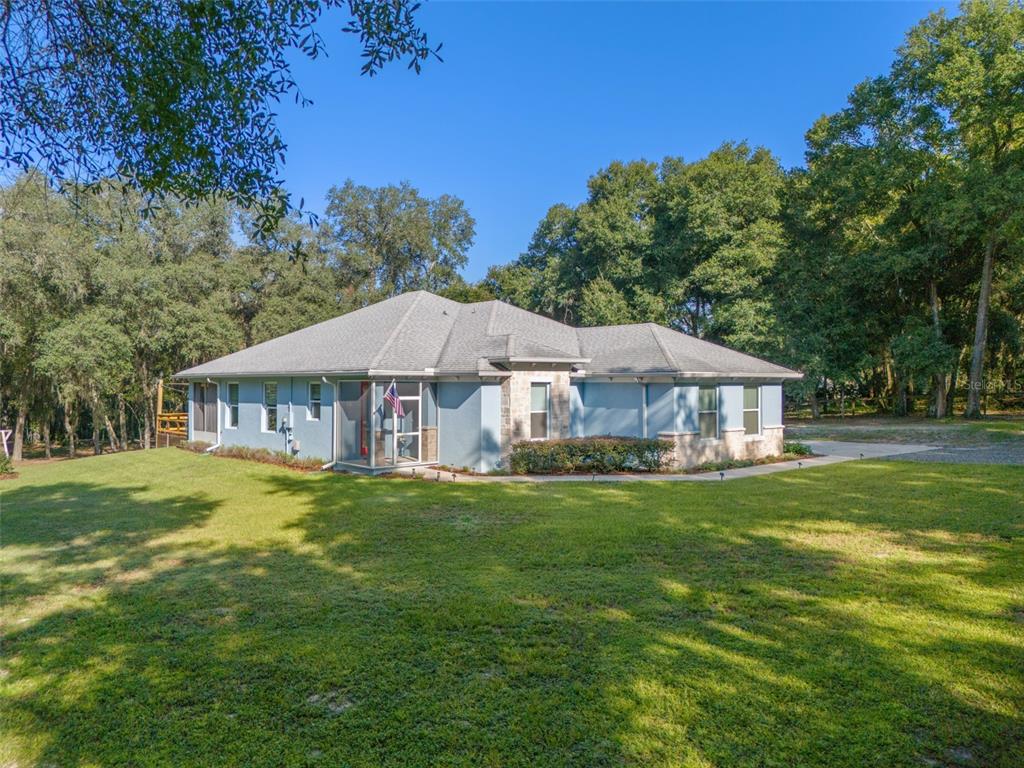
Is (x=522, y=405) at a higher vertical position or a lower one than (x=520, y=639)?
higher

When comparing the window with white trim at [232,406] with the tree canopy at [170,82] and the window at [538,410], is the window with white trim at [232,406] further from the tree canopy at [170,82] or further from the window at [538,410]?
the tree canopy at [170,82]

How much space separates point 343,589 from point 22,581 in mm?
3618

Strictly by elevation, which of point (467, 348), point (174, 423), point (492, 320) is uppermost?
point (492, 320)

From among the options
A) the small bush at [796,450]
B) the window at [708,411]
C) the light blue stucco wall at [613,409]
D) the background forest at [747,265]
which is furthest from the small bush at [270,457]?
the small bush at [796,450]

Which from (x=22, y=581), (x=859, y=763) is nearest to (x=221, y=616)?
(x=22, y=581)

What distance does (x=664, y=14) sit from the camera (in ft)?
47.7

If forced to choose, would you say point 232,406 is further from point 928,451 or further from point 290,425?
point 928,451

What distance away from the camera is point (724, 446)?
16.5 metres

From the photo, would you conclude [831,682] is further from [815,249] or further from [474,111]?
[815,249]

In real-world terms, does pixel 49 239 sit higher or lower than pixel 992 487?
higher

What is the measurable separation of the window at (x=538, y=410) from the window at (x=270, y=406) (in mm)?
8512

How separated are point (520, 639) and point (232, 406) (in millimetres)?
18647

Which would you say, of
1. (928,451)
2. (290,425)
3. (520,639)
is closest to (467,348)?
(290,425)

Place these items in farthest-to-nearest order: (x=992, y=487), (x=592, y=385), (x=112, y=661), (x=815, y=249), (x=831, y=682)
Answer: (x=815, y=249)
(x=592, y=385)
(x=992, y=487)
(x=112, y=661)
(x=831, y=682)
